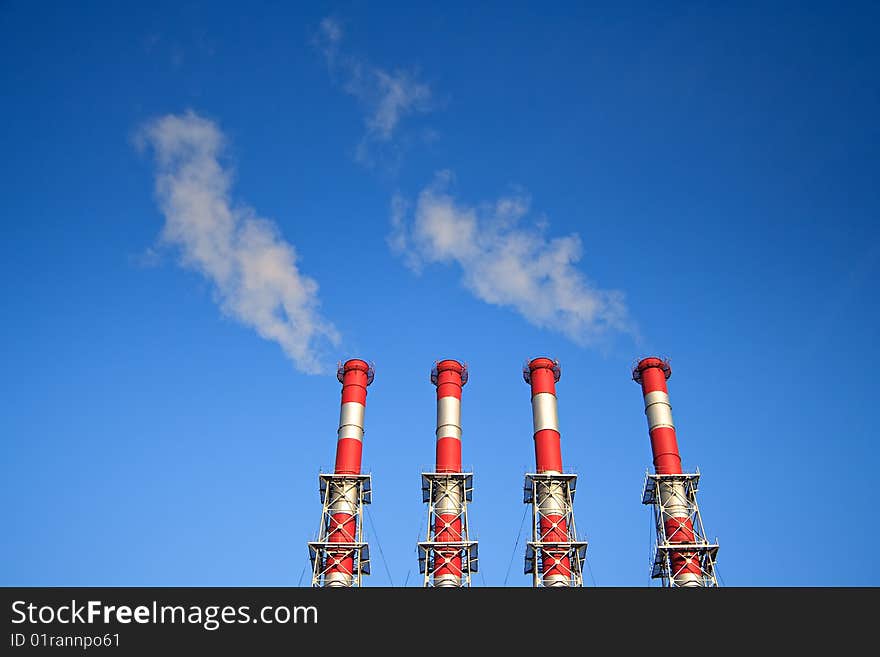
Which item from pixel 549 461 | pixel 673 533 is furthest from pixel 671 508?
pixel 549 461

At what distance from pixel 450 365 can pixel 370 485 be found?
39.0ft

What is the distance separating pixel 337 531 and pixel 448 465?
923 cm

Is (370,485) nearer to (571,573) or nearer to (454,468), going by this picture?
(454,468)

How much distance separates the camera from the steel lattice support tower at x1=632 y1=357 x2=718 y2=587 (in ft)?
147

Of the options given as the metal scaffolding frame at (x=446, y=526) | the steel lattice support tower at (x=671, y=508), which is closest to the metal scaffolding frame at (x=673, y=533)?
the steel lattice support tower at (x=671, y=508)

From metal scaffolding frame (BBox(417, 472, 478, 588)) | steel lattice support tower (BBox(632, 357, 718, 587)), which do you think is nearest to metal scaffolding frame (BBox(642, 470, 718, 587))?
steel lattice support tower (BBox(632, 357, 718, 587))

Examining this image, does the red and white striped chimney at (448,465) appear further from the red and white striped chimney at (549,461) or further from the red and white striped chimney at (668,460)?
the red and white striped chimney at (668,460)

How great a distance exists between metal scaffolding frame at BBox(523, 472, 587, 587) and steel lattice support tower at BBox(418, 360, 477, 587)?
410cm

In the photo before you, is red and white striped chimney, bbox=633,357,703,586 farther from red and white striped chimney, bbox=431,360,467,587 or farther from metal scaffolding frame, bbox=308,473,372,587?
metal scaffolding frame, bbox=308,473,372,587

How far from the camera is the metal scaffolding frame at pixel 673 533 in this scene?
147ft

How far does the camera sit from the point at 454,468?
160 feet

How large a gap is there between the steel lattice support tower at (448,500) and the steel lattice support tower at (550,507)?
4542mm

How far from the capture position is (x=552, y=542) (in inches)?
Result: 1774
